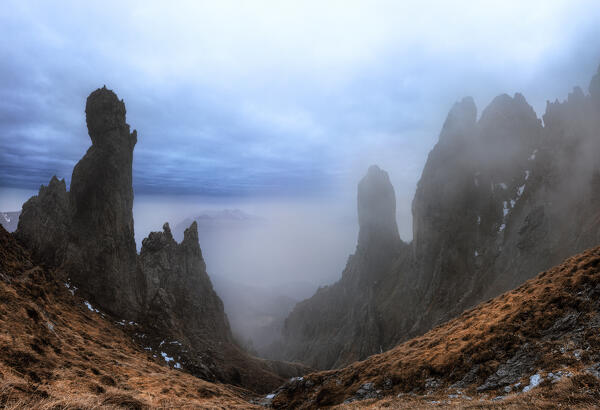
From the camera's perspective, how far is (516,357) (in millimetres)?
18672

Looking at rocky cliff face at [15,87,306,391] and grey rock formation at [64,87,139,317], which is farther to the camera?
grey rock formation at [64,87,139,317]

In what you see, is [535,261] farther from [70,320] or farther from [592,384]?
[70,320]

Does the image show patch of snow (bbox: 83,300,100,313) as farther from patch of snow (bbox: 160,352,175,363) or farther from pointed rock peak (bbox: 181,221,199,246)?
pointed rock peak (bbox: 181,221,199,246)

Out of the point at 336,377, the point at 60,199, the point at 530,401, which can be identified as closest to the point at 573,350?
the point at 530,401

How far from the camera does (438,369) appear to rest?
2227 centimetres

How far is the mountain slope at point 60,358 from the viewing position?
420 inches

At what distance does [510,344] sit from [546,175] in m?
69.1

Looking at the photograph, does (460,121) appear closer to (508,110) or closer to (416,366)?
(508,110)

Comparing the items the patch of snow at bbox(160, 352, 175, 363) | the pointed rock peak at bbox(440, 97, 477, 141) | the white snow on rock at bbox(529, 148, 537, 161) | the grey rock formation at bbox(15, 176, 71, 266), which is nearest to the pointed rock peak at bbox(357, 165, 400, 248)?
the pointed rock peak at bbox(440, 97, 477, 141)

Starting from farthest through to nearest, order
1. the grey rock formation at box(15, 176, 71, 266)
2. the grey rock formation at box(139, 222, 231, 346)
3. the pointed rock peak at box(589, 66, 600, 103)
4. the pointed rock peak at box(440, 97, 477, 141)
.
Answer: the pointed rock peak at box(440, 97, 477, 141), the pointed rock peak at box(589, 66, 600, 103), the grey rock formation at box(139, 222, 231, 346), the grey rock formation at box(15, 176, 71, 266)

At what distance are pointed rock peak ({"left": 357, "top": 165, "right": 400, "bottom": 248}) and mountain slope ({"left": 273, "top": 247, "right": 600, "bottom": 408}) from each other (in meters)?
106

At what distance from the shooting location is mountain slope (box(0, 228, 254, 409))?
1067 centimetres

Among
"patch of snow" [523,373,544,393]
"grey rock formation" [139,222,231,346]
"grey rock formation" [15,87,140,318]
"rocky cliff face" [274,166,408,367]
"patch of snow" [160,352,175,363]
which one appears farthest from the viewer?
"rocky cliff face" [274,166,408,367]

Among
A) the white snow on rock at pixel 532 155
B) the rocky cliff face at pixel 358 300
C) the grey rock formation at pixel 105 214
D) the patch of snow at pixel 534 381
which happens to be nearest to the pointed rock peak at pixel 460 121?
the white snow on rock at pixel 532 155
